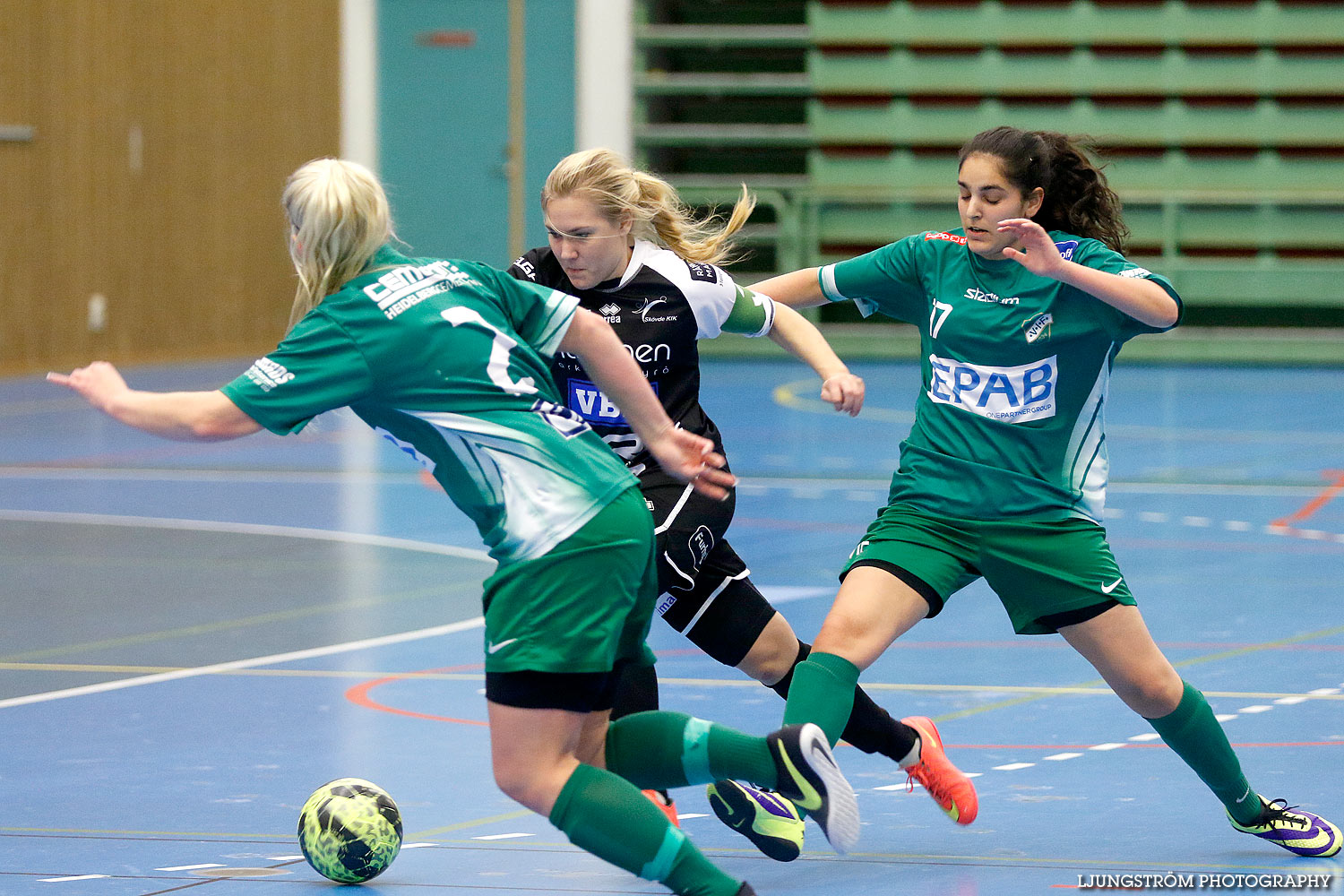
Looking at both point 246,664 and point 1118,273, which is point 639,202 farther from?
point 246,664

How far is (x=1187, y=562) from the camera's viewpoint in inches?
314

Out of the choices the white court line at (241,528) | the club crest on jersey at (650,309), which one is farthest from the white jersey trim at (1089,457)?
the white court line at (241,528)

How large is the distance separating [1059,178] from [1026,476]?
63 centimetres

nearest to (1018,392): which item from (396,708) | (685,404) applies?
(685,404)

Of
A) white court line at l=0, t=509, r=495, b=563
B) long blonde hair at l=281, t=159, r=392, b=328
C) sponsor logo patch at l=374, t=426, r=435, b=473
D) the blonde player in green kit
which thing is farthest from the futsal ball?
white court line at l=0, t=509, r=495, b=563

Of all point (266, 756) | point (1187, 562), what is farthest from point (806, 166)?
point (266, 756)

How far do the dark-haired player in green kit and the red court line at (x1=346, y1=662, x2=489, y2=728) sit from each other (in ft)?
5.55

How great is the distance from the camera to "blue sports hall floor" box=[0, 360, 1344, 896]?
12.6 ft

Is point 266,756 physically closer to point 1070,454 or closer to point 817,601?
point 1070,454

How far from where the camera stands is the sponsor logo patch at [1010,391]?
3900 millimetres

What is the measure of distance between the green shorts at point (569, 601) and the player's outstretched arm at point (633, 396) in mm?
180

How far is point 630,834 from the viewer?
3080 millimetres

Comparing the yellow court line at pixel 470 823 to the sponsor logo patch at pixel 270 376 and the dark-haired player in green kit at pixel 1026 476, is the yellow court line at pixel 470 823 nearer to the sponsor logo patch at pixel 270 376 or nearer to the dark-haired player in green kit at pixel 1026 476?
the dark-haired player in green kit at pixel 1026 476

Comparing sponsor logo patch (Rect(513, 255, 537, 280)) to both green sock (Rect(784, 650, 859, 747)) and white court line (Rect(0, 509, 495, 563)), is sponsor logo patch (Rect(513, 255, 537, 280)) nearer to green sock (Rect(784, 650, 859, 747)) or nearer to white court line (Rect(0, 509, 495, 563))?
green sock (Rect(784, 650, 859, 747))
